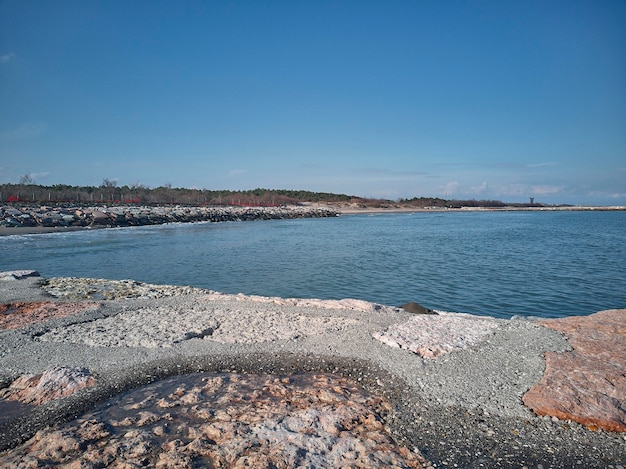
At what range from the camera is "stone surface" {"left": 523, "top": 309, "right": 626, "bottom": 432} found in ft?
14.2

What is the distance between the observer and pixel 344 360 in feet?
19.8

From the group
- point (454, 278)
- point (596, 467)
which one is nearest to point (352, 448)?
point (596, 467)

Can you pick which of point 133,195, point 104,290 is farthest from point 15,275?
point 133,195

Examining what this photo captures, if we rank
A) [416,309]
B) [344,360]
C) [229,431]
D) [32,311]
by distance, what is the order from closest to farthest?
[229,431] → [344,360] → [32,311] → [416,309]

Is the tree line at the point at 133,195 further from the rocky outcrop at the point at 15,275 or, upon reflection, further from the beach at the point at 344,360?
the beach at the point at 344,360

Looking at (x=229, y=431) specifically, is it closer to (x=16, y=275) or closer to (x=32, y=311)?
(x=32, y=311)

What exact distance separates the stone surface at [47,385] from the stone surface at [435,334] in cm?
465

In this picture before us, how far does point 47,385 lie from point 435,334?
6050mm

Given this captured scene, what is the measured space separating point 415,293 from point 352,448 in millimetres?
10081

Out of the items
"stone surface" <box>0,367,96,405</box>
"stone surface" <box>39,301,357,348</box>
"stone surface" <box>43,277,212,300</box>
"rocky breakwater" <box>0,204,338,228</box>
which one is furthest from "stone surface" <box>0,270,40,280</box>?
"rocky breakwater" <box>0,204,338,228</box>

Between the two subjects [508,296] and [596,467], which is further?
[508,296]

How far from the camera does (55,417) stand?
4.39 metres

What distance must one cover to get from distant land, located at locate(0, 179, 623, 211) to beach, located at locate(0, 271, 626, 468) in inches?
1832

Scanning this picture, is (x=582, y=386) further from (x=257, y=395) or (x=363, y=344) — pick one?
(x=257, y=395)
